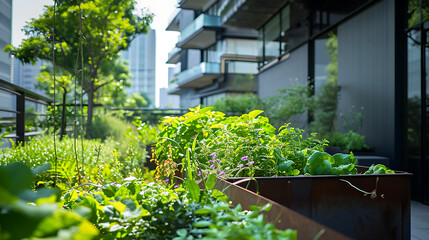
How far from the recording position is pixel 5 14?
17.0 feet

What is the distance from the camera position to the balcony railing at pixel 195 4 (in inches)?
723

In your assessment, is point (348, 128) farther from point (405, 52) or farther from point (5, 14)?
point (5, 14)

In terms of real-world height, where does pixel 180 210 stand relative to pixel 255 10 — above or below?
below

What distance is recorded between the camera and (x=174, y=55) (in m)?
25.6

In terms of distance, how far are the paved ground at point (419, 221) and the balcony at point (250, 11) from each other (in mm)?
6169

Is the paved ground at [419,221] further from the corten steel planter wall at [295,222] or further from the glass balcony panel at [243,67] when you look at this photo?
the glass balcony panel at [243,67]

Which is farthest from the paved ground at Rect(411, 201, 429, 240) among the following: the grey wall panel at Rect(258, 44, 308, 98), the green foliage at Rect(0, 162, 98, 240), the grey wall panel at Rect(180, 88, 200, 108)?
the grey wall panel at Rect(180, 88, 200, 108)

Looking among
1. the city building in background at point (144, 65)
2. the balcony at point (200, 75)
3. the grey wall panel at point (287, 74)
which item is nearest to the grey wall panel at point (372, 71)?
the grey wall panel at point (287, 74)

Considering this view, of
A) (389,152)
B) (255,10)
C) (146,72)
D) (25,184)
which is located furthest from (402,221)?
(146,72)

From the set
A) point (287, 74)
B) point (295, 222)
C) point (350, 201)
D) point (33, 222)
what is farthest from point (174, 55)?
point (33, 222)

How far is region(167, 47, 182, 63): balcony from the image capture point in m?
24.6

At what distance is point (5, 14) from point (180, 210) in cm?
559

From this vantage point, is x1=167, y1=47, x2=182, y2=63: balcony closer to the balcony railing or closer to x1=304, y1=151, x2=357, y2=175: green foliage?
the balcony railing

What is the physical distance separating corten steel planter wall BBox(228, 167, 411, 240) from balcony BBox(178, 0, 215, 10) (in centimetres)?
1804
